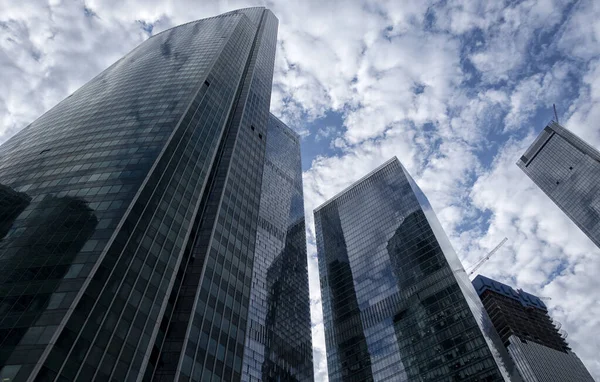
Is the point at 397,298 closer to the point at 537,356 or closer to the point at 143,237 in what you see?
the point at 537,356

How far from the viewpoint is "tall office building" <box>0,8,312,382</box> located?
3841 cm

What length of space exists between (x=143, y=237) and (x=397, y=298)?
332 ft

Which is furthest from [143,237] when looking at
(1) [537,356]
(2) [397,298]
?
(1) [537,356]

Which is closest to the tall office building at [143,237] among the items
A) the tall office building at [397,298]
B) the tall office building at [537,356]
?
the tall office building at [397,298]

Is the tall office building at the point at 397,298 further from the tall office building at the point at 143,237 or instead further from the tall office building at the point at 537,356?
the tall office building at the point at 537,356

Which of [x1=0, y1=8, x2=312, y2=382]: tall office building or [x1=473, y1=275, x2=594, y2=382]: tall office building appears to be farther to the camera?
[x1=473, y1=275, x2=594, y2=382]: tall office building

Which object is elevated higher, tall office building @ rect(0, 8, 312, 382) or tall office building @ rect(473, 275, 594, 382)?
tall office building @ rect(473, 275, 594, 382)

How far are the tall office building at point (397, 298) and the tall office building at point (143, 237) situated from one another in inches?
1143

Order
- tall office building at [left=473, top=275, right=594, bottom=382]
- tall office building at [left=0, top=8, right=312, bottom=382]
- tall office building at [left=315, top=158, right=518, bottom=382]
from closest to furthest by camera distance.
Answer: tall office building at [left=0, top=8, right=312, bottom=382]
tall office building at [left=315, top=158, right=518, bottom=382]
tall office building at [left=473, top=275, right=594, bottom=382]

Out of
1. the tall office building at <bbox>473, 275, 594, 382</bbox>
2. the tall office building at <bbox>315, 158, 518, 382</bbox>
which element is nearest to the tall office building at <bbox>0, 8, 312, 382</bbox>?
the tall office building at <bbox>315, 158, 518, 382</bbox>

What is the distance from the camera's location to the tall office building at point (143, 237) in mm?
38406

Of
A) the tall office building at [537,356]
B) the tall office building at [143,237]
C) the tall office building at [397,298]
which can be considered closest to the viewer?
the tall office building at [143,237]

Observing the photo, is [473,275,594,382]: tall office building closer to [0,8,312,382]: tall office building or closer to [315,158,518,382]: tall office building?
[315,158,518,382]: tall office building

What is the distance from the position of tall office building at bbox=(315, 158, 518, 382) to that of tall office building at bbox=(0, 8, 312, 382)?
29037 millimetres
